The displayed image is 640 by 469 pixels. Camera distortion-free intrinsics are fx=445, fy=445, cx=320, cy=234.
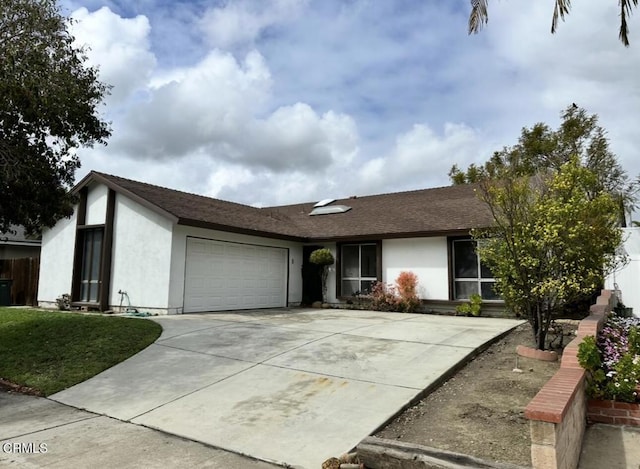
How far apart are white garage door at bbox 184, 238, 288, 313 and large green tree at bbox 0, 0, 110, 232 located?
4168mm

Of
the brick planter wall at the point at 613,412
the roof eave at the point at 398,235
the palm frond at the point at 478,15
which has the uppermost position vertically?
the palm frond at the point at 478,15

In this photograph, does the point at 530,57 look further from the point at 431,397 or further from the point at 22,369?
the point at 22,369

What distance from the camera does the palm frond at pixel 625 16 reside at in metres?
6.33

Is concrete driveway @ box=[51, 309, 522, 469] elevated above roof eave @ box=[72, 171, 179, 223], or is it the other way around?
roof eave @ box=[72, 171, 179, 223]

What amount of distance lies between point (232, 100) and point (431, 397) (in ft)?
35.7

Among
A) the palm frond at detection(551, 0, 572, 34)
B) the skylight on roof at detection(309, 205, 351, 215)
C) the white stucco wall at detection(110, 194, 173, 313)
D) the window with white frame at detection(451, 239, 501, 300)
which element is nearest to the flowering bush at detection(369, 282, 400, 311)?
the window with white frame at detection(451, 239, 501, 300)

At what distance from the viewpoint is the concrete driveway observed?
4.66 metres

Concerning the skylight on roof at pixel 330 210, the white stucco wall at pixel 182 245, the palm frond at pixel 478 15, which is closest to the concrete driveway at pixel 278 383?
the white stucco wall at pixel 182 245

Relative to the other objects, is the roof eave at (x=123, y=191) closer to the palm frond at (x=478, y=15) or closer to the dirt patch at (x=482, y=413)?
the palm frond at (x=478, y=15)

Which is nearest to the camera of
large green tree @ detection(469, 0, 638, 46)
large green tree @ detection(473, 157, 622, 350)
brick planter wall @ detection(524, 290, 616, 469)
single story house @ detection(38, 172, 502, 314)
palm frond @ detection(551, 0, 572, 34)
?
brick planter wall @ detection(524, 290, 616, 469)

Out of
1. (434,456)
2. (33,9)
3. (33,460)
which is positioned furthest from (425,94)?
(33,460)

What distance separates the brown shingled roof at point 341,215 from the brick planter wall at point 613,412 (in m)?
7.98

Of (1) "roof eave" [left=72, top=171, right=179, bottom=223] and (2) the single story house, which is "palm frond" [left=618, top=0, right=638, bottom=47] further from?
(1) "roof eave" [left=72, top=171, right=179, bottom=223]

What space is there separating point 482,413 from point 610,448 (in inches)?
48.5
